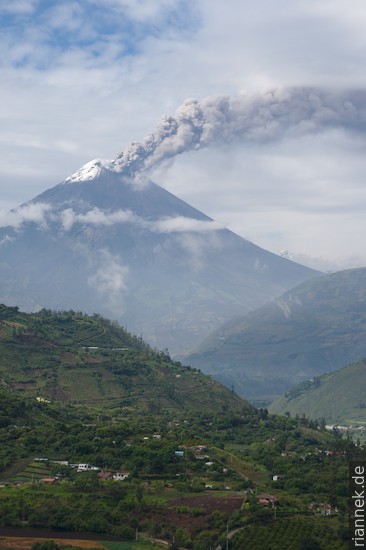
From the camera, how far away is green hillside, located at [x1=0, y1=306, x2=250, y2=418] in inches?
4995

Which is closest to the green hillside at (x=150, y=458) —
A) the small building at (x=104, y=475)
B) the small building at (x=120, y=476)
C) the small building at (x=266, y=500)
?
the small building at (x=104, y=475)

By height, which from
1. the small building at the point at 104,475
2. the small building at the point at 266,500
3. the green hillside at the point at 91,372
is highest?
the green hillside at the point at 91,372

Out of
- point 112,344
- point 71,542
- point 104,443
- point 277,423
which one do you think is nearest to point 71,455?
point 104,443

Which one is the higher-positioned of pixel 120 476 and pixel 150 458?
pixel 150 458

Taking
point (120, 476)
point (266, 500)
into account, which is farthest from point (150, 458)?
point (266, 500)

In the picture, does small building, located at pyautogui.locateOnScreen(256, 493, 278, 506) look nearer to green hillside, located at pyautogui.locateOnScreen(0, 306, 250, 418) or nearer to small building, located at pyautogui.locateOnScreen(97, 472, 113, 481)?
small building, located at pyautogui.locateOnScreen(97, 472, 113, 481)

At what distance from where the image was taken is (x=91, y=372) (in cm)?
13488

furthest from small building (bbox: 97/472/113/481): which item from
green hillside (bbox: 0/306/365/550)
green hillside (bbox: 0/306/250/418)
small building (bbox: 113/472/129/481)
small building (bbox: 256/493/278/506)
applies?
green hillside (bbox: 0/306/250/418)

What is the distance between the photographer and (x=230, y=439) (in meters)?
106

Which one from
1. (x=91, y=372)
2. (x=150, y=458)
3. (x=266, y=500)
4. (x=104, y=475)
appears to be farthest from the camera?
(x=91, y=372)

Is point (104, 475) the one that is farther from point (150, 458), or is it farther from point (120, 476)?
point (150, 458)

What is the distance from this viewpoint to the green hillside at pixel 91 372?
12688 centimetres

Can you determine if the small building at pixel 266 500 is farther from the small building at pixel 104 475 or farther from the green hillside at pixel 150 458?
the small building at pixel 104 475

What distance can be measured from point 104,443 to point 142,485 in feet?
44.1
